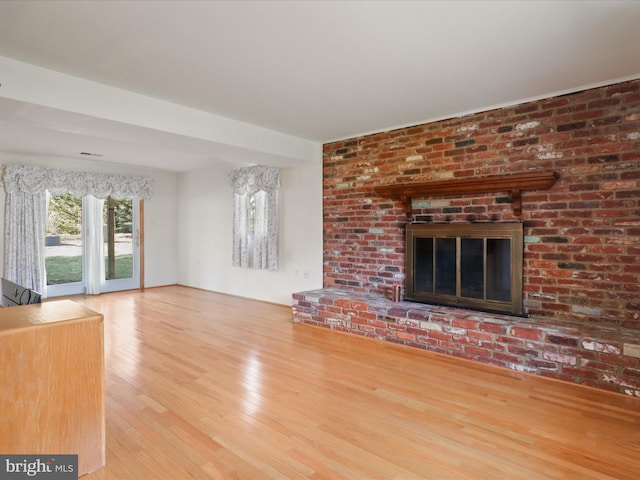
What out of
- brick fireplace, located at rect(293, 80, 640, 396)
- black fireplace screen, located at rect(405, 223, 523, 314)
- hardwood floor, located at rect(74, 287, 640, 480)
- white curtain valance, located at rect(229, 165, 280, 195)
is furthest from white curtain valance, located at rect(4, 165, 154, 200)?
black fireplace screen, located at rect(405, 223, 523, 314)

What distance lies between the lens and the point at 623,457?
1.90 meters

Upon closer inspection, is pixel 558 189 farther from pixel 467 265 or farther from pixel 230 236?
pixel 230 236

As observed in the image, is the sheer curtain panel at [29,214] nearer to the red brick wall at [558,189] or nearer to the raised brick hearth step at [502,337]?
the raised brick hearth step at [502,337]

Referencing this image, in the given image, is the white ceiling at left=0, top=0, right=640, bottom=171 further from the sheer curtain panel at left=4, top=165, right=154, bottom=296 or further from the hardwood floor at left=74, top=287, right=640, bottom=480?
the sheer curtain panel at left=4, top=165, right=154, bottom=296

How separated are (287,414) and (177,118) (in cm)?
270

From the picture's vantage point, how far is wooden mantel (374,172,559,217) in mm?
3203

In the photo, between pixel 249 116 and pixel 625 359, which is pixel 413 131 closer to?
pixel 249 116

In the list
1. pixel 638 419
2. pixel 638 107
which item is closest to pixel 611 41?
pixel 638 107

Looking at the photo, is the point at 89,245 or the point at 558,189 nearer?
the point at 558,189

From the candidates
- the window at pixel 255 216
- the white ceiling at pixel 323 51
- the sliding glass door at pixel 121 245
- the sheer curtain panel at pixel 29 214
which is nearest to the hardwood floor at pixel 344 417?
the window at pixel 255 216

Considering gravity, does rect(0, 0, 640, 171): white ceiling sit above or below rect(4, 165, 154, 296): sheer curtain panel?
above

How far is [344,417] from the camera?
2.29m

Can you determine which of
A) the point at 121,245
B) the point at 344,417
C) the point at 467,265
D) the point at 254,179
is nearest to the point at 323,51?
the point at 344,417

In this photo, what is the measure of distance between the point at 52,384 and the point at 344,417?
→ 154 centimetres
